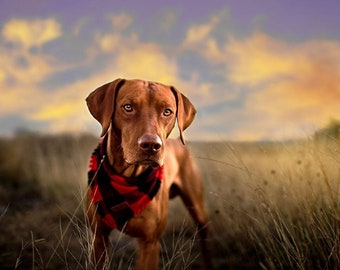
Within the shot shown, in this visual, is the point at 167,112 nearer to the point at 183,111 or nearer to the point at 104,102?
the point at 183,111

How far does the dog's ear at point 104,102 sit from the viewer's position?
3947mm

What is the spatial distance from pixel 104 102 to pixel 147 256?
4.40 ft

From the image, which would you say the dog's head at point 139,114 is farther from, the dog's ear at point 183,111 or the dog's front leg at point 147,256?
the dog's front leg at point 147,256

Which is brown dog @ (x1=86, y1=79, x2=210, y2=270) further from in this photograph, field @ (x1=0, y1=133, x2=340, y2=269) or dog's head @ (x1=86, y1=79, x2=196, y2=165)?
field @ (x1=0, y1=133, x2=340, y2=269)

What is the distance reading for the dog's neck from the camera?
4105 millimetres

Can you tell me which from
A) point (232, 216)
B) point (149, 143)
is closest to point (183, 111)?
point (149, 143)

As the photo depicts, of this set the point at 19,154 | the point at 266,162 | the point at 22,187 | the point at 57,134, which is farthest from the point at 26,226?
the point at 57,134

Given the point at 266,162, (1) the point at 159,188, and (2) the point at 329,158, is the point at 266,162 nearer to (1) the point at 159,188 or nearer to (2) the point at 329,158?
(2) the point at 329,158

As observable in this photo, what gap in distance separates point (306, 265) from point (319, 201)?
619 mm

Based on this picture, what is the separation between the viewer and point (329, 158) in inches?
189

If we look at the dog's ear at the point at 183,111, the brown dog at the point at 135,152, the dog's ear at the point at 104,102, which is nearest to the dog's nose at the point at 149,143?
the brown dog at the point at 135,152

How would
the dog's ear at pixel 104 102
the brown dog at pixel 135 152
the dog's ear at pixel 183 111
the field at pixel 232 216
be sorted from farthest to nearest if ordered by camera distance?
the field at pixel 232 216 → the dog's ear at pixel 183 111 → the dog's ear at pixel 104 102 → the brown dog at pixel 135 152

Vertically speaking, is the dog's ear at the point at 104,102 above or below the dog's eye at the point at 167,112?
above

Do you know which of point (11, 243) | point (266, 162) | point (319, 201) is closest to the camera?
point (319, 201)
